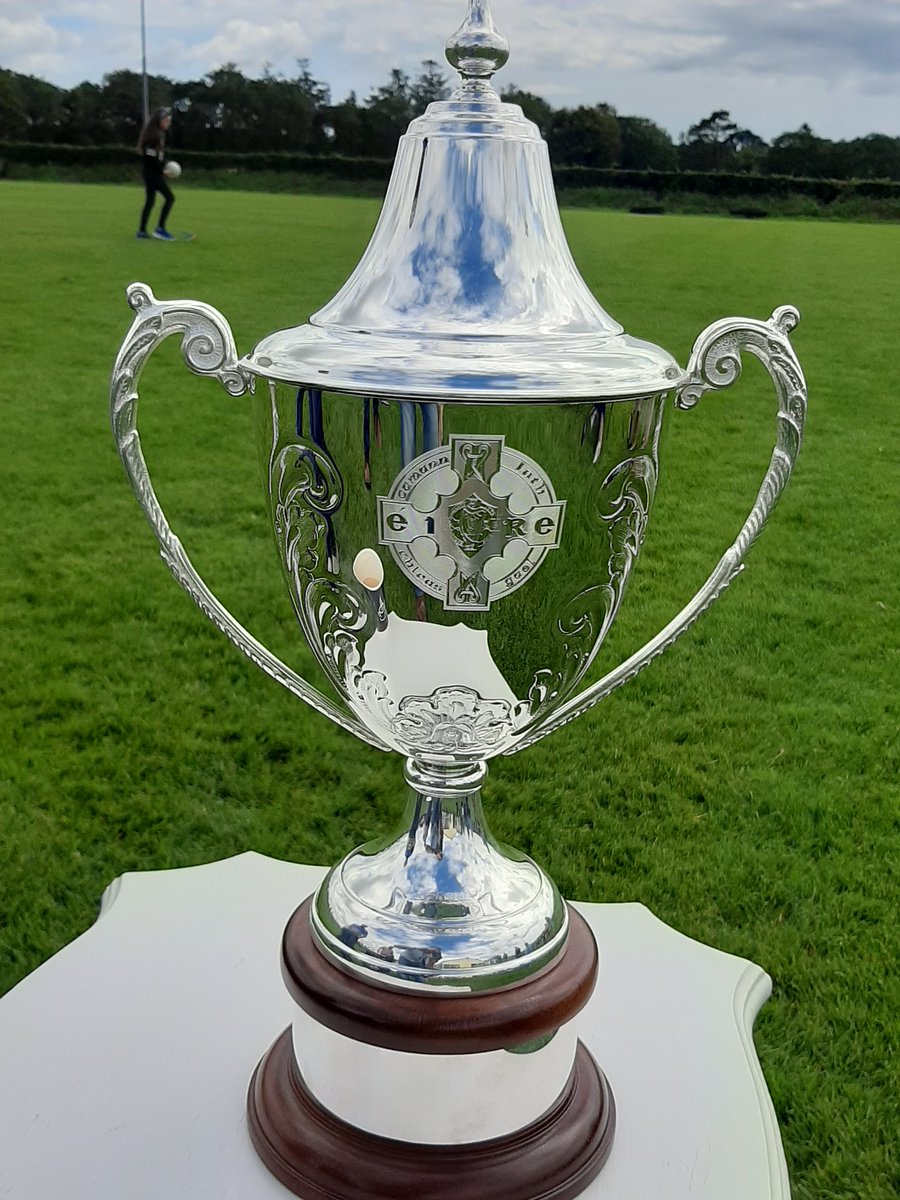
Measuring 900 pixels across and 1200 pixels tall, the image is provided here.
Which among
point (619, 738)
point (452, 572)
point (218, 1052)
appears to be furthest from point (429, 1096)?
point (619, 738)

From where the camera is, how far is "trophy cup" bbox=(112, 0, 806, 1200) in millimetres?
998

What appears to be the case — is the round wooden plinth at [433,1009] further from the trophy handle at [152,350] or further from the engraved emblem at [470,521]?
the trophy handle at [152,350]

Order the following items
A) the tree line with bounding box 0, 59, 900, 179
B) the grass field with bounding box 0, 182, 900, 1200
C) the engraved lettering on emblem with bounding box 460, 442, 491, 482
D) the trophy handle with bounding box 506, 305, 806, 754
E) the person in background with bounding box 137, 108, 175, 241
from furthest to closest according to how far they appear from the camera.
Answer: the tree line with bounding box 0, 59, 900, 179, the person in background with bounding box 137, 108, 175, 241, the grass field with bounding box 0, 182, 900, 1200, the trophy handle with bounding box 506, 305, 806, 754, the engraved lettering on emblem with bounding box 460, 442, 491, 482

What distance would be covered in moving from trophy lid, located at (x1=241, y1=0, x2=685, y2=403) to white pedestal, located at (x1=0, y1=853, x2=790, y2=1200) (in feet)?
2.60

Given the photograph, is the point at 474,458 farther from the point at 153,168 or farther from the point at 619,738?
the point at 153,168

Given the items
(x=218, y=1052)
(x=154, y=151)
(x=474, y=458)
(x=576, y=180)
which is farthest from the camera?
(x=576, y=180)

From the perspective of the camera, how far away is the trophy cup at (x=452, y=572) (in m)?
1.00

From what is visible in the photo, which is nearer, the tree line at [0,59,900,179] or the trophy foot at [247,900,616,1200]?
the trophy foot at [247,900,616,1200]

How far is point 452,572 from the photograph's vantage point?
3.39 feet

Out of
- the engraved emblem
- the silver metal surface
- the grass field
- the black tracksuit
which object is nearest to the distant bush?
the black tracksuit

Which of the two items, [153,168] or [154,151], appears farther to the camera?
[153,168]

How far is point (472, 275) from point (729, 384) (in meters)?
0.26

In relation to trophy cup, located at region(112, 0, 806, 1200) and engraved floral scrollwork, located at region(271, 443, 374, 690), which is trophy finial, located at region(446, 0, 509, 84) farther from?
engraved floral scrollwork, located at region(271, 443, 374, 690)

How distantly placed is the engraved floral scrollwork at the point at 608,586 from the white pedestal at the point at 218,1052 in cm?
47
